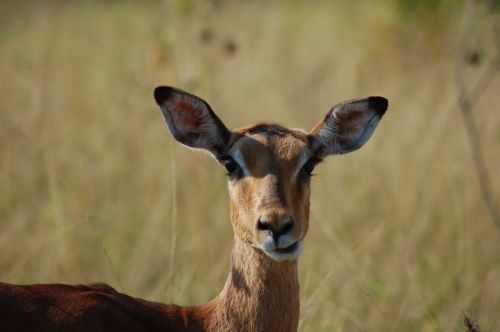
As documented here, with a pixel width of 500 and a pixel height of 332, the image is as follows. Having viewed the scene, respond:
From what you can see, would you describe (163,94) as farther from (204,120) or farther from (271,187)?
A: (271,187)

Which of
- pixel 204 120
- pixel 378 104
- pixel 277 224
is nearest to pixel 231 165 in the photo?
pixel 204 120

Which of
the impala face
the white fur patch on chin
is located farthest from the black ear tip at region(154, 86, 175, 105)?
the white fur patch on chin

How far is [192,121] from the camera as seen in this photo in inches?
202

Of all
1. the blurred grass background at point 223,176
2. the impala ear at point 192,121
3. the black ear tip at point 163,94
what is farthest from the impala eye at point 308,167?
the blurred grass background at point 223,176

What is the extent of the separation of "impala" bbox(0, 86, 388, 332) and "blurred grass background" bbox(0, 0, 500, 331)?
101 cm

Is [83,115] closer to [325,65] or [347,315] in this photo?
[325,65]

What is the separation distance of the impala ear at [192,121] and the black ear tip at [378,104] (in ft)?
2.73

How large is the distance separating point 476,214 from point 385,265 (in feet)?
4.88

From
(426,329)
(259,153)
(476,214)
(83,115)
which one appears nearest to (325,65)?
(83,115)

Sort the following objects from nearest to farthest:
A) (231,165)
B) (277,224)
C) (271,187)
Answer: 1. (277,224)
2. (271,187)
3. (231,165)

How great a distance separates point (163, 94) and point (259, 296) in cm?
122

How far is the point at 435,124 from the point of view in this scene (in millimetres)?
10914

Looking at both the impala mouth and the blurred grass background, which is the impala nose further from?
the blurred grass background

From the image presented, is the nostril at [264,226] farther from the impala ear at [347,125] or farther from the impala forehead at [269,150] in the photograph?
the impala ear at [347,125]
